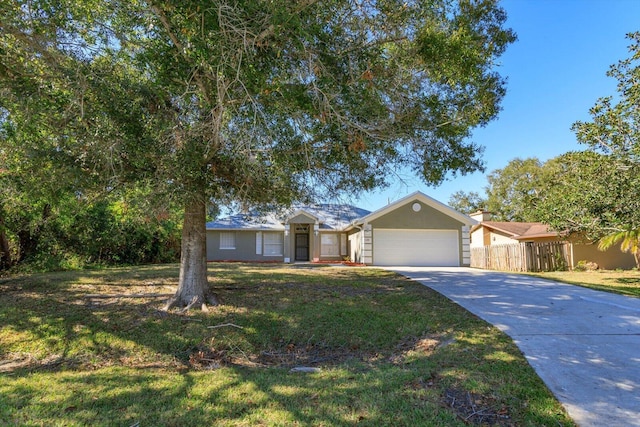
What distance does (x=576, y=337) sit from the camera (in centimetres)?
622

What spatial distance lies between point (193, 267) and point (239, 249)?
51.0 feet

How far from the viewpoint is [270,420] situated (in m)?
3.92

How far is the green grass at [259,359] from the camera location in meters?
4.08

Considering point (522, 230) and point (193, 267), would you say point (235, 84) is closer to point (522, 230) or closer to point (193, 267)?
point (193, 267)

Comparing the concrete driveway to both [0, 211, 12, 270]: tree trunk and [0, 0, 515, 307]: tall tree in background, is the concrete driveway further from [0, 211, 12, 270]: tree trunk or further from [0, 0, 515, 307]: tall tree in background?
[0, 211, 12, 270]: tree trunk

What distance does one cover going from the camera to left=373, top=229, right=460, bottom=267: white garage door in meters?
20.8

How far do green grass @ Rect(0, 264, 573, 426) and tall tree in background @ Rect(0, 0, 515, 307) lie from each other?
276cm

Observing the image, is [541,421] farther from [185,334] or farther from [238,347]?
[185,334]

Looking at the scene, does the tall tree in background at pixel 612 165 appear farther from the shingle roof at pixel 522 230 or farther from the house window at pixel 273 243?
the house window at pixel 273 243

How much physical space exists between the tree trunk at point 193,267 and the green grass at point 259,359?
45 cm

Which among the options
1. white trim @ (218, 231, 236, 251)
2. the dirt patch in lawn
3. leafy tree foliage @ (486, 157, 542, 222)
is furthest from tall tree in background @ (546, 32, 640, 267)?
leafy tree foliage @ (486, 157, 542, 222)

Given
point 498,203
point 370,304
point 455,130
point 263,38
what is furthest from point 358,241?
point 498,203

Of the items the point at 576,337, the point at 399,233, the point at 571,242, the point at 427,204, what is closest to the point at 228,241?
the point at 399,233

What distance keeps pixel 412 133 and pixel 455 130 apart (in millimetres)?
863
